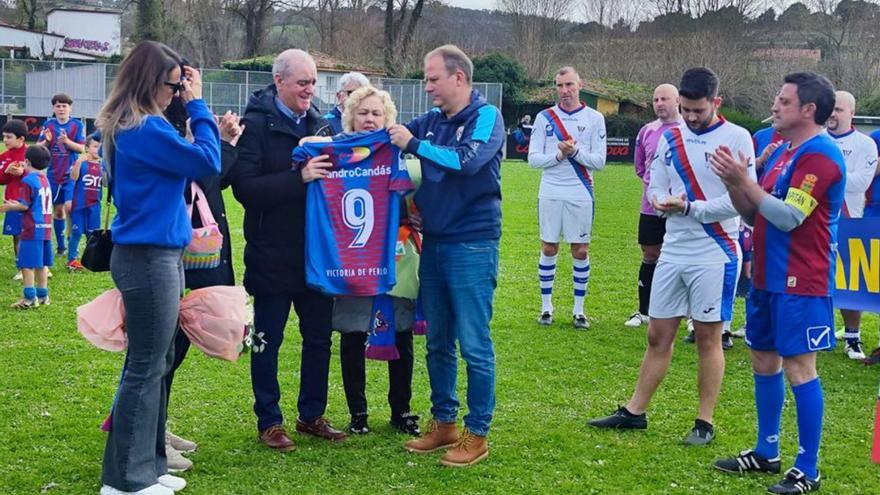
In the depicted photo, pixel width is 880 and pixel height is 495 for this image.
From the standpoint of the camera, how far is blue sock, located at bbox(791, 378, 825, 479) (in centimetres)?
493

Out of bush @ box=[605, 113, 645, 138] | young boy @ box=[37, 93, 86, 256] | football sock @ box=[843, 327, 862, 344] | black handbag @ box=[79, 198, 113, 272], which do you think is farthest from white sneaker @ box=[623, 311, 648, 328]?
bush @ box=[605, 113, 645, 138]

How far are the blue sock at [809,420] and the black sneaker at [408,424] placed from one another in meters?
2.31

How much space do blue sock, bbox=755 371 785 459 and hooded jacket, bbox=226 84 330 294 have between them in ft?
9.01

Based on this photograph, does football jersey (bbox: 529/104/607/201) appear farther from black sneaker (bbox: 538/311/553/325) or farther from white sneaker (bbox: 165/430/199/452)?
white sneaker (bbox: 165/430/199/452)

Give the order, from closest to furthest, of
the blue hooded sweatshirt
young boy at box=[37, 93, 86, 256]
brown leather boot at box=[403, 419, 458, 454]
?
the blue hooded sweatshirt < brown leather boot at box=[403, 419, 458, 454] < young boy at box=[37, 93, 86, 256]

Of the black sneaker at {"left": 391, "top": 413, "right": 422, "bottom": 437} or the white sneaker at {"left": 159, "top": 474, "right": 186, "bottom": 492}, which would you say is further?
the black sneaker at {"left": 391, "top": 413, "right": 422, "bottom": 437}

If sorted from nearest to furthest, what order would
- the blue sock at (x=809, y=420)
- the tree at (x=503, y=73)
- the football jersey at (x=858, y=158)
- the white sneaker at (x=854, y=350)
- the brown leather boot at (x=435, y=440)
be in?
1. the blue sock at (x=809, y=420)
2. the brown leather boot at (x=435, y=440)
3. the football jersey at (x=858, y=158)
4. the white sneaker at (x=854, y=350)
5. the tree at (x=503, y=73)

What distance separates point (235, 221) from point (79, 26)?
239ft

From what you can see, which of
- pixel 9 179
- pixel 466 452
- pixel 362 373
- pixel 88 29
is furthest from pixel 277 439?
pixel 88 29

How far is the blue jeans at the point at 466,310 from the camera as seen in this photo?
5316 mm

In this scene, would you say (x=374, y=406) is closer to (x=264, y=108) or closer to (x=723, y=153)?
(x=264, y=108)

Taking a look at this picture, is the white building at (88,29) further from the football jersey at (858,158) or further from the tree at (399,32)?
the football jersey at (858,158)

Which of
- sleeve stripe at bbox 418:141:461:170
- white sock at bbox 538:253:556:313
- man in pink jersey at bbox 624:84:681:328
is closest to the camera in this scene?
sleeve stripe at bbox 418:141:461:170

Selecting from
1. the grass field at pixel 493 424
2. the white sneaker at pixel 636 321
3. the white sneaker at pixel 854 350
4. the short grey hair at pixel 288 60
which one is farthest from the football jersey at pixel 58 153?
the white sneaker at pixel 854 350
